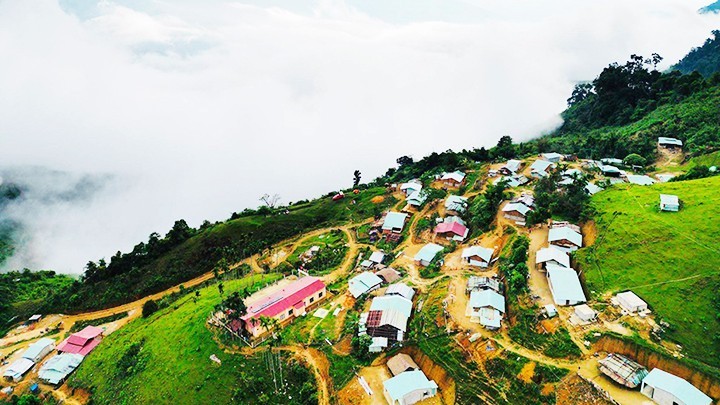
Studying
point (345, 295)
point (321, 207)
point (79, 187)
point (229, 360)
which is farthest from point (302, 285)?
point (79, 187)

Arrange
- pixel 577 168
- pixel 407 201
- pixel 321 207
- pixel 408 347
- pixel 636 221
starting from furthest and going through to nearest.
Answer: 1. pixel 321 207
2. pixel 407 201
3. pixel 577 168
4. pixel 636 221
5. pixel 408 347

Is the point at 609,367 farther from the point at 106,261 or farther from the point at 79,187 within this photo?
the point at 79,187

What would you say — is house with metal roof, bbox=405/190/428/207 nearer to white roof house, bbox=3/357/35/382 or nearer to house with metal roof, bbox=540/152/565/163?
house with metal roof, bbox=540/152/565/163

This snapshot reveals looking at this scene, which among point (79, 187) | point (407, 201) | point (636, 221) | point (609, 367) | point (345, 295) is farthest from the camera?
point (79, 187)

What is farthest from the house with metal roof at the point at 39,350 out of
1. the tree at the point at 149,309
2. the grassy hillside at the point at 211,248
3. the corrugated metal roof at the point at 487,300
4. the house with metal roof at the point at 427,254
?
the corrugated metal roof at the point at 487,300

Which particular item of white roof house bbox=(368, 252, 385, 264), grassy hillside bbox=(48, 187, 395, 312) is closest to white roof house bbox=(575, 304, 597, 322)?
white roof house bbox=(368, 252, 385, 264)

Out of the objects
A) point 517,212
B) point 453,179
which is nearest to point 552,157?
point 453,179

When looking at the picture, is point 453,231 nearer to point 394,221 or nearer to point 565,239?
point 394,221
